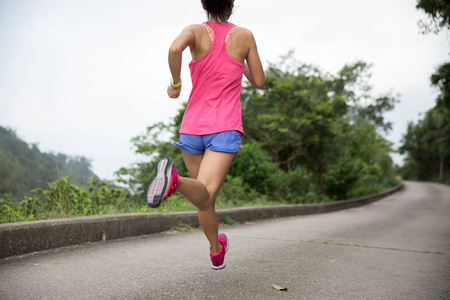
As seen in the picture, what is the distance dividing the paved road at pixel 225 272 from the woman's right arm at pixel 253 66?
59.1 inches

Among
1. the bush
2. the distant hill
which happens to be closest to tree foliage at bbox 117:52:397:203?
the bush

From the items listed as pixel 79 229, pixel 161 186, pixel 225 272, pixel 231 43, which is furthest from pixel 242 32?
pixel 79 229

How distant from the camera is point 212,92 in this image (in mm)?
2594

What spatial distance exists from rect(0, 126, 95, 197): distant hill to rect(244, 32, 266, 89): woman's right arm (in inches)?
137

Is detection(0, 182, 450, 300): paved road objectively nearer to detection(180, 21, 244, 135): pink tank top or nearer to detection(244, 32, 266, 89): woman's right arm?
detection(180, 21, 244, 135): pink tank top

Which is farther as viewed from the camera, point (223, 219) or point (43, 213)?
point (223, 219)

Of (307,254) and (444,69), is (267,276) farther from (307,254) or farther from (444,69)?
(444,69)

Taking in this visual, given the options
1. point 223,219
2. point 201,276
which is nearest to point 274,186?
point 223,219

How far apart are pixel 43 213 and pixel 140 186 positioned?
4.03 m

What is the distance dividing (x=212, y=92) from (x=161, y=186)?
0.85 meters

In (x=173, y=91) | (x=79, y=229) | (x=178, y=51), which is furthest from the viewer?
(x=79, y=229)

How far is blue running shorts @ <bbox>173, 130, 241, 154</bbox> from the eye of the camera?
2486 millimetres

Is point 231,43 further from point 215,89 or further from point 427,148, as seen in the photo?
point 427,148

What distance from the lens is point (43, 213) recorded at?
4348mm
